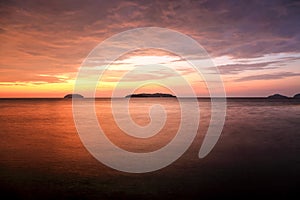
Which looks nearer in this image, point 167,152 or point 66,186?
point 66,186

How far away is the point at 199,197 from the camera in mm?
9828

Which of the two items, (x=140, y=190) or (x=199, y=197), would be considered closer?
(x=199, y=197)

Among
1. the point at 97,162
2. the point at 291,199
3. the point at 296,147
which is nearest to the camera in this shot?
the point at 291,199

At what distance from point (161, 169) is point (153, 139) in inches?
380

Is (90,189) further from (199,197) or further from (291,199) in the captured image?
(291,199)

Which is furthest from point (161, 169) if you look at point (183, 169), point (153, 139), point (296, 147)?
point (296, 147)

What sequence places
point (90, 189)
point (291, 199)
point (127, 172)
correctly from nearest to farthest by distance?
1. point (291, 199)
2. point (90, 189)
3. point (127, 172)

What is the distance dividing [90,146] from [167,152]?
19.4 ft

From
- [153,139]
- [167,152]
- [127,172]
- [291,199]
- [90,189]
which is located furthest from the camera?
[153,139]

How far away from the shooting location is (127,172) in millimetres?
12961

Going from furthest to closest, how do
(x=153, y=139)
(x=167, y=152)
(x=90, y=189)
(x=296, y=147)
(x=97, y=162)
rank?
1. (x=153, y=139)
2. (x=296, y=147)
3. (x=167, y=152)
4. (x=97, y=162)
5. (x=90, y=189)

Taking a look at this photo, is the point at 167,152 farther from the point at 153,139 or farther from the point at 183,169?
the point at 153,139

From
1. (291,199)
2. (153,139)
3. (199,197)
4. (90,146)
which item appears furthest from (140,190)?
(153,139)

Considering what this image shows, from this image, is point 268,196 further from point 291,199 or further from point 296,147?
point 296,147
